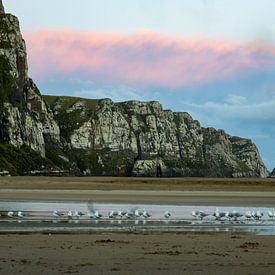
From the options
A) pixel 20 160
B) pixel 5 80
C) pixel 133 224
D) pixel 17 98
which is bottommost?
pixel 133 224

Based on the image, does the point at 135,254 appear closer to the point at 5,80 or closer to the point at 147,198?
the point at 147,198

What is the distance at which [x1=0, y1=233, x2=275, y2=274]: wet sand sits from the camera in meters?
13.0

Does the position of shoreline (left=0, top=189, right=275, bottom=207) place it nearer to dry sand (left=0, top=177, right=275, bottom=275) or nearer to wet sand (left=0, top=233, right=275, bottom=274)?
dry sand (left=0, top=177, right=275, bottom=275)

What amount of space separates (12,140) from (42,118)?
3033cm

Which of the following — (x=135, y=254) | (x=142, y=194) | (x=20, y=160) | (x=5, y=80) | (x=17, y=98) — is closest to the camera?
(x=135, y=254)

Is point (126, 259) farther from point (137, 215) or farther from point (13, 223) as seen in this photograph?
point (137, 215)

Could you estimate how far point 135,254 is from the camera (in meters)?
15.6

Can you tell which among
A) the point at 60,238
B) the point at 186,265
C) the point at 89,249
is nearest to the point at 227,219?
the point at 60,238

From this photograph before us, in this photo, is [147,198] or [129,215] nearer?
[129,215]

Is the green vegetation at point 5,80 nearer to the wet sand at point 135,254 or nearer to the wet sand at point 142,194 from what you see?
the wet sand at point 142,194

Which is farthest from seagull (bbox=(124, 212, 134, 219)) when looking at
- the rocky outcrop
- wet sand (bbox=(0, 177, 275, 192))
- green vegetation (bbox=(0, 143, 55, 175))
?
the rocky outcrop

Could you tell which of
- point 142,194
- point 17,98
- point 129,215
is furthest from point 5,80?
point 129,215

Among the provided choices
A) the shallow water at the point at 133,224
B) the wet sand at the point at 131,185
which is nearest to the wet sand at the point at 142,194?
the wet sand at the point at 131,185

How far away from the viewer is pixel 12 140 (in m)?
160
